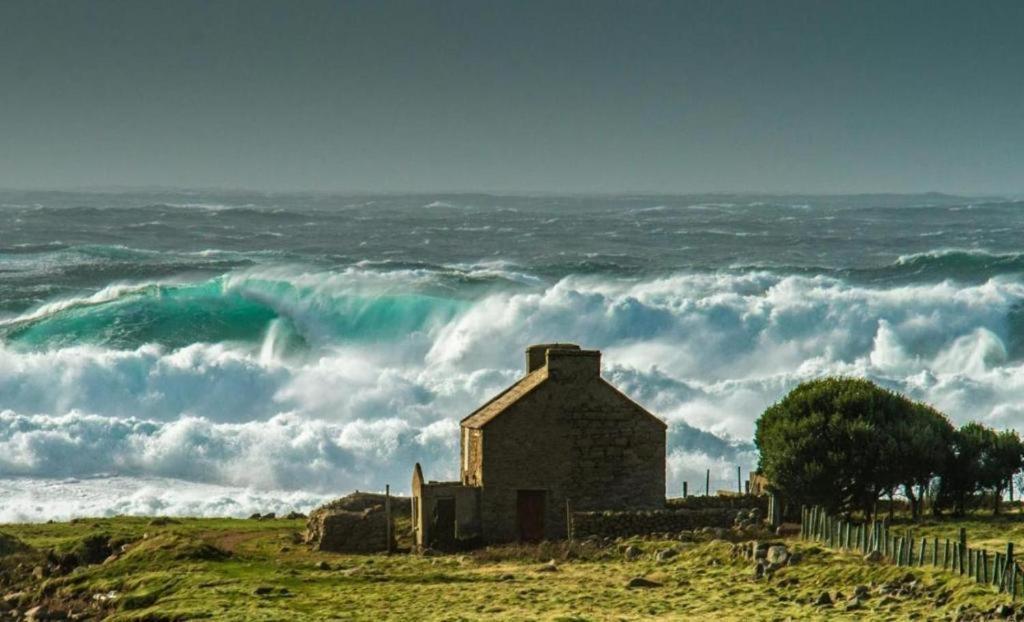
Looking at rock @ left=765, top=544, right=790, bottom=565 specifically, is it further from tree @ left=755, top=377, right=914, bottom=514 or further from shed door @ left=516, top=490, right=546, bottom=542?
shed door @ left=516, top=490, right=546, bottom=542

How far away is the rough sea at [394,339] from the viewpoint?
68.7 m

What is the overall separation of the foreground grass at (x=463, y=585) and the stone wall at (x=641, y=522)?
1.18 meters

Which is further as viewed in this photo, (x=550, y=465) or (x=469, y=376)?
(x=469, y=376)

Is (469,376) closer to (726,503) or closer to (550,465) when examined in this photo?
(726,503)

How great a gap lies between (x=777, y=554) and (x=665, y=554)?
3.14 meters

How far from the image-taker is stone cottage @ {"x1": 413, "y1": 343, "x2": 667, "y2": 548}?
43125mm

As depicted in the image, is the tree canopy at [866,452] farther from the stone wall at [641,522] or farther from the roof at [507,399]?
the roof at [507,399]

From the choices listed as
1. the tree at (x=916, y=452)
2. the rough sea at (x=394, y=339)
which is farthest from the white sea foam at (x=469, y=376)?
the tree at (x=916, y=452)

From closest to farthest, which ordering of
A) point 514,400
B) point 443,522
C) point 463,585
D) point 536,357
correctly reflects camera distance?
1. point 463,585
2. point 443,522
3. point 514,400
4. point 536,357

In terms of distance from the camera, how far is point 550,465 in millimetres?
43375

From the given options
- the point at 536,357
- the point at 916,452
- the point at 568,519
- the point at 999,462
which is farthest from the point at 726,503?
the point at 999,462

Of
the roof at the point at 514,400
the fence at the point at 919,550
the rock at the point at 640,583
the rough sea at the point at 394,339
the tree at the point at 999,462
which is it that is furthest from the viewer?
the rough sea at the point at 394,339

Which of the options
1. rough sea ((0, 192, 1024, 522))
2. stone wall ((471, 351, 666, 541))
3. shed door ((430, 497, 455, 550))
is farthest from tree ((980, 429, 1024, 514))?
rough sea ((0, 192, 1024, 522))

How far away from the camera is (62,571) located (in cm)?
4147
